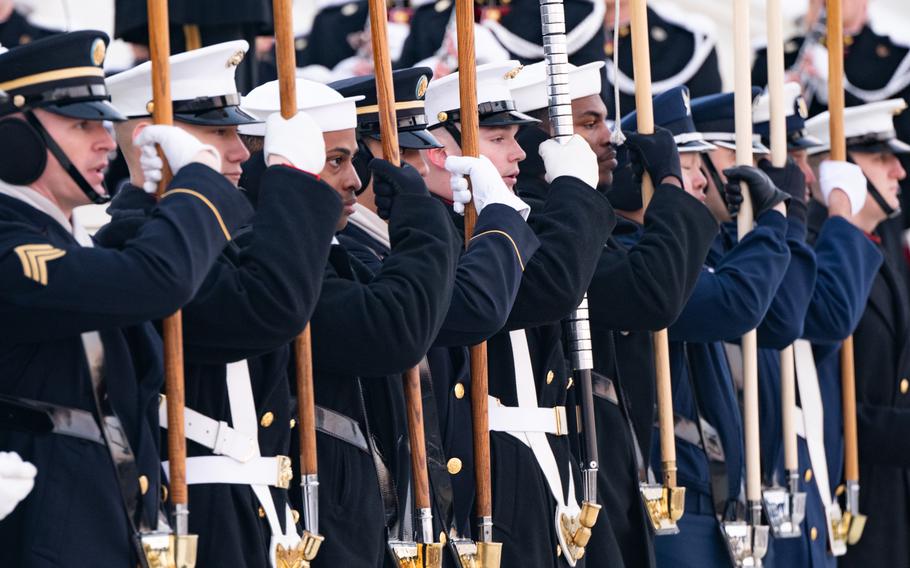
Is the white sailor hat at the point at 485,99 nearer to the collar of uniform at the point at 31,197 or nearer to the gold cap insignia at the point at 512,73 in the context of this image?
the gold cap insignia at the point at 512,73

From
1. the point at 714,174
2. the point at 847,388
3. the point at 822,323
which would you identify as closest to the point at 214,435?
the point at 714,174

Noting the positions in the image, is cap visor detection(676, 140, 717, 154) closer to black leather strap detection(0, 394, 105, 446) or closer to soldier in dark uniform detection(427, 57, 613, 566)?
soldier in dark uniform detection(427, 57, 613, 566)

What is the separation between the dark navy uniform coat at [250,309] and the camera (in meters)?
4.66

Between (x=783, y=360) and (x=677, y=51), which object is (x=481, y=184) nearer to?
(x=783, y=360)

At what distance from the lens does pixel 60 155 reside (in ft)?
14.9

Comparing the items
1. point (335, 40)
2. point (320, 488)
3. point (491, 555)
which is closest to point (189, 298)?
point (320, 488)

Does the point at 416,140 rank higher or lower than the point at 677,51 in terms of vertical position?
lower

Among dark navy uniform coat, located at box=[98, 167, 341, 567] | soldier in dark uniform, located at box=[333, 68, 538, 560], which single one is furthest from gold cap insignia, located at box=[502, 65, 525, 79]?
dark navy uniform coat, located at box=[98, 167, 341, 567]

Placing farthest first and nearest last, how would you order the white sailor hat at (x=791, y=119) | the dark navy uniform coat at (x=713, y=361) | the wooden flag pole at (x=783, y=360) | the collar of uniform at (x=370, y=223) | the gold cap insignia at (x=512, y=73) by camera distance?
the white sailor hat at (x=791, y=119) → the wooden flag pole at (x=783, y=360) → the dark navy uniform coat at (x=713, y=361) → the gold cap insignia at (x=512, y=73) → the collar of uniform at (x=370, y=223)

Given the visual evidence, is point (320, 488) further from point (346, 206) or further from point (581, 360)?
point (581, 360)

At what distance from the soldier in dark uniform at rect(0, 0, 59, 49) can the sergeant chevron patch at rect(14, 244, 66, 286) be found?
5710 millimetres

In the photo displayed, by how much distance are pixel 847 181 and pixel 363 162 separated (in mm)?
2638

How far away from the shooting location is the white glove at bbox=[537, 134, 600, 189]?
599cm

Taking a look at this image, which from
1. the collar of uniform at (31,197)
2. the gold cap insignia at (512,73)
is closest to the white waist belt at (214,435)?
the collar of uniform at (31,197)
